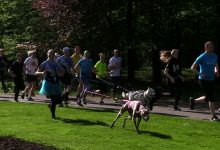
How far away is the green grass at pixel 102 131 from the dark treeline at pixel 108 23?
1016 centimetres

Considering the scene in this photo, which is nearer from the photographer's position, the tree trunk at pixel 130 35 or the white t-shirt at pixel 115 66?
the white t-shirt at pixel 115 66

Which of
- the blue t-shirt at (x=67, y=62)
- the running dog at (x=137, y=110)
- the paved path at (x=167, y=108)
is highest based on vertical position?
the blue t-shirt at (x=67, y=62)

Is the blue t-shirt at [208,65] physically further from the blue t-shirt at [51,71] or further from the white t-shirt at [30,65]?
the white t-shirt at [30,65]

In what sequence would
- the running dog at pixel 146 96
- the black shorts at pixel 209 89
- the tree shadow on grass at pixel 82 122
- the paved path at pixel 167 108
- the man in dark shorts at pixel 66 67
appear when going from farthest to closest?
the man in dark shorts at pixel 66 67, the paved path at pixel 167 108, the black shorts at pixel 209 89, the tree shadow on grass at pixel 82 122, the running dog at pixel 146 96

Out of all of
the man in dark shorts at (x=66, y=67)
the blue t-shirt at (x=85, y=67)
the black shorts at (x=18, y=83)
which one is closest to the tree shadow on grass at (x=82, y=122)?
the man in dark shorts at (x=66, y=67)

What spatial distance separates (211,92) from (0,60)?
11.0 m

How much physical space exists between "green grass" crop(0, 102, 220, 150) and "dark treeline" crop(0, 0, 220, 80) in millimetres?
10158

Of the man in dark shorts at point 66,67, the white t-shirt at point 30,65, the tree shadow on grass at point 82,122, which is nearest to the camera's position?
the tree shadow on grass at point 82,122

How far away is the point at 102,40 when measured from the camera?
25594mm

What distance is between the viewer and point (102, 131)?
38.5 feet

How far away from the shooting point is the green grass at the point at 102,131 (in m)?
10.3

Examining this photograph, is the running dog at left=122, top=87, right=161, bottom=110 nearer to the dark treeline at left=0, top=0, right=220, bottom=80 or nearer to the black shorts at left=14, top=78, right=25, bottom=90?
the black shorts at left=14, top=78, right=25, bottom=90

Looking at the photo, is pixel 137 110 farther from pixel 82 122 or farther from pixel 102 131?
pixel 82 122

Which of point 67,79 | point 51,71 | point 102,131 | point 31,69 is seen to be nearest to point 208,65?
point 102,131
